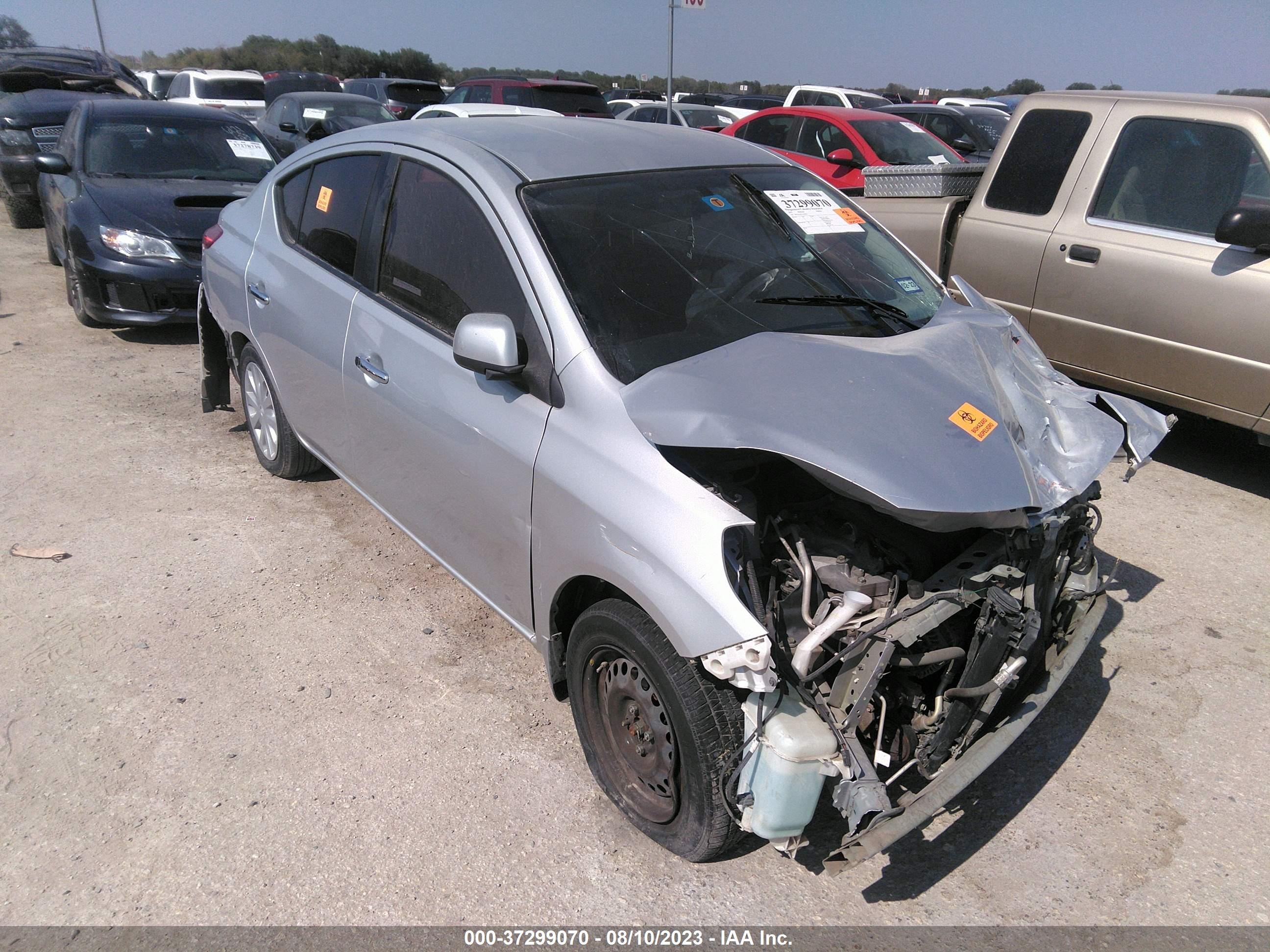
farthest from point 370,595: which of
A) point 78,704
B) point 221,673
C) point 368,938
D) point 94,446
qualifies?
point 94,446

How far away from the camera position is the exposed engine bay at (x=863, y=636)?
2.18 m

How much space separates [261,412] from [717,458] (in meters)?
3.12

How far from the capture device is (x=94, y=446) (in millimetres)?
5168

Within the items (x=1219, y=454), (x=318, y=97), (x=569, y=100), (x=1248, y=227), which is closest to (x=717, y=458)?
(x=1248, y=227)

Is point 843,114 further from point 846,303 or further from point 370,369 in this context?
point 370,369

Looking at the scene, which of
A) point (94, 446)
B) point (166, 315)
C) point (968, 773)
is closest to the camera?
point (968, 773)

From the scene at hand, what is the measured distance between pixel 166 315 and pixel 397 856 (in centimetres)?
551

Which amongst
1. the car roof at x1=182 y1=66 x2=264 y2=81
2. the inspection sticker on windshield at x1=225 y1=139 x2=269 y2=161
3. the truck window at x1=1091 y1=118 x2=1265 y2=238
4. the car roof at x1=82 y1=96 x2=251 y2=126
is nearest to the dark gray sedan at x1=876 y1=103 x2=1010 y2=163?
the truck window at x1=1091 y1=118 x2=1265 y2=238

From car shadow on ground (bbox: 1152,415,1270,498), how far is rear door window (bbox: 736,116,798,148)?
225 inches

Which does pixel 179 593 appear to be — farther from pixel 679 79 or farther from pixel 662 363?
pixel 679 79

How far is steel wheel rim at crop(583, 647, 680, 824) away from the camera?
247 cm

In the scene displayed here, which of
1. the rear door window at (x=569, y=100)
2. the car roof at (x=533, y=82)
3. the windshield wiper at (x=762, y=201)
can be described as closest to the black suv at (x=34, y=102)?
the car roof at (x=533, y=82)

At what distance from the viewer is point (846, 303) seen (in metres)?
3.13

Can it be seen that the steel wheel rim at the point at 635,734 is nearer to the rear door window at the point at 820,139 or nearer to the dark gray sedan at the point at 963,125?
the rear door window at the point at 820,139
